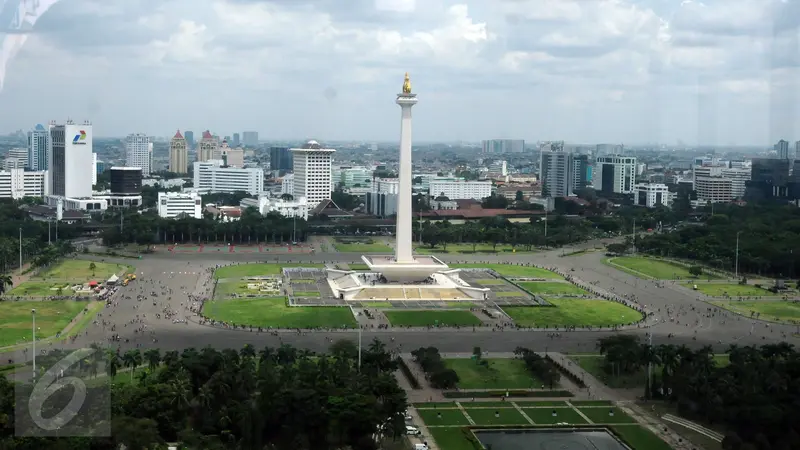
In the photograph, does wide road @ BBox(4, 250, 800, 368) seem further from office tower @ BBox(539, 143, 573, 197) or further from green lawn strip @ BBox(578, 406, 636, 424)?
office tower @ BBox(539, 143, 573, 197)

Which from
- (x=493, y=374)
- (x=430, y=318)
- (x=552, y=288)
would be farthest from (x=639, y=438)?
(x=552, y=288)

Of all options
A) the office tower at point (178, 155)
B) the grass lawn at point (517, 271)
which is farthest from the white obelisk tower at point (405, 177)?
the office tower at point (178, 155)

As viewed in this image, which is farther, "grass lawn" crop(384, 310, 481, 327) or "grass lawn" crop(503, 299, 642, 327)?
"grass lawn" crop(503, 299, 642, 327)

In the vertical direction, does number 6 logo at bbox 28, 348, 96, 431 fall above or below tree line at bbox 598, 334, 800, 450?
above

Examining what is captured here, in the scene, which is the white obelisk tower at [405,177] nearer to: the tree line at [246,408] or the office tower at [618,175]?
the tree line at [246,408]

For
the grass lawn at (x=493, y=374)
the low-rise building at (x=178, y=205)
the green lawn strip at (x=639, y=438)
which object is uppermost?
the low-rise building at (x=178, y=205)

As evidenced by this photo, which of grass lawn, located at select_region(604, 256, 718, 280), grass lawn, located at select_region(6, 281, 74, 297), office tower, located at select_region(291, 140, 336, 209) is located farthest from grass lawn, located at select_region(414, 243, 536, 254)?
grass lawn, located at select_region(6, 281, 74, 297)
